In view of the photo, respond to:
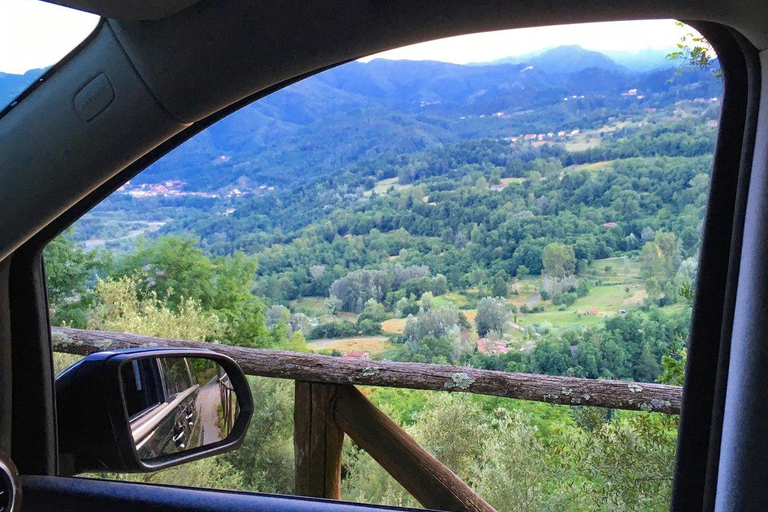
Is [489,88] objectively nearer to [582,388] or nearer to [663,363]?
[663,363]

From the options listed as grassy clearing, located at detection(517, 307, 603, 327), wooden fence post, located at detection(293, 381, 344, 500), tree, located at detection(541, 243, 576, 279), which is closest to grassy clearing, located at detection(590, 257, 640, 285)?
tree, located at detection(541, 243, 576, 279)

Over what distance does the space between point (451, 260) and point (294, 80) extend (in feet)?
15.2

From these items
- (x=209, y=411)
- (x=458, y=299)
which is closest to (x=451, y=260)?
(x=458, y=299)

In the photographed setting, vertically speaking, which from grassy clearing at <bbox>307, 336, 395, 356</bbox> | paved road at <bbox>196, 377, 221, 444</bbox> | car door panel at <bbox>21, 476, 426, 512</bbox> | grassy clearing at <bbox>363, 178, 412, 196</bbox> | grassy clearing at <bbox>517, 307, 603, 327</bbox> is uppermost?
grassy clearing at <bbox>363, 178, 412, 196</bbox>

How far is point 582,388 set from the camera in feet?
7.07

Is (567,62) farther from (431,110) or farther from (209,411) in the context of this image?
(209,411)

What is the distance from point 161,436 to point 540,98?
500 centimetres

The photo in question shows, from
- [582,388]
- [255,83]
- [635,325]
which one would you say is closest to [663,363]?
[635,325]

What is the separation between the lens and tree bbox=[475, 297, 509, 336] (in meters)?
4.70

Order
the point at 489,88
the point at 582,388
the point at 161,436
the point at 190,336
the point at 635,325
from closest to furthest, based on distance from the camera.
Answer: the point at 161,436
the point at 582,388
the point at 635,325
the point at 190,336
the point at 489,88

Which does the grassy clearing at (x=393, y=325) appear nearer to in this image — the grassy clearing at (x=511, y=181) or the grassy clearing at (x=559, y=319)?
the grassy clearing at (x=559, y=319)

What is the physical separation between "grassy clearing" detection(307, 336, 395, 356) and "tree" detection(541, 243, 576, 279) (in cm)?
136

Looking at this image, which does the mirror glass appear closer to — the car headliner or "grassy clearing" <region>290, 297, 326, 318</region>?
the car headliner

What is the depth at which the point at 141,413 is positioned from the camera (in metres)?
1.03
